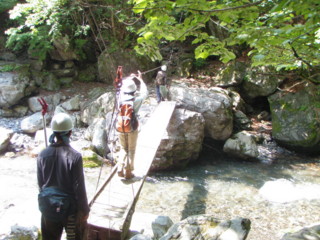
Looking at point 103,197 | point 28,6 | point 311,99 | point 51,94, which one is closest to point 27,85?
point 51,94

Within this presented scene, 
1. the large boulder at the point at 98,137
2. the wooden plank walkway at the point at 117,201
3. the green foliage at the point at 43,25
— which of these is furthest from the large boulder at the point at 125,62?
the wooden plank walkway at the point at 117,201

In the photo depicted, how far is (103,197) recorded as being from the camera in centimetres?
420

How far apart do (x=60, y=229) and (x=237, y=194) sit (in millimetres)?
4752

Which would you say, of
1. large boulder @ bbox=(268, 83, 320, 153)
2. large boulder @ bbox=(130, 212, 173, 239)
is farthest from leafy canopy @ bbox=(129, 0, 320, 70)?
large boulder @ bbox=(268, 83, 320, 153)

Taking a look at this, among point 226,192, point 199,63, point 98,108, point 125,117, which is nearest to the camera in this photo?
point 125,117

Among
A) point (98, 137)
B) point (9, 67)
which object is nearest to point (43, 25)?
point (9, 67)

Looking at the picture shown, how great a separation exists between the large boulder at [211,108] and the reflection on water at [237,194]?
997mm

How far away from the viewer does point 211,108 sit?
28.0ft

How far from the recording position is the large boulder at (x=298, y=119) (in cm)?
841

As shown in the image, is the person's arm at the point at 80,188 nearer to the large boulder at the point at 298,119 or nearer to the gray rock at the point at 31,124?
the large boulder at the point at 298,119

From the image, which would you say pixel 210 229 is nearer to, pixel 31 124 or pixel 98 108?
pixel 98 108

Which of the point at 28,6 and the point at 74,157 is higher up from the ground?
the point at 28,6

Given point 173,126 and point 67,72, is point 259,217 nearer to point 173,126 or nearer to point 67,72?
point 173,126

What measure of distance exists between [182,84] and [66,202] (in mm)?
9245
